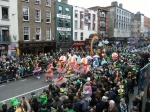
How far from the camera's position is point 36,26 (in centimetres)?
2705

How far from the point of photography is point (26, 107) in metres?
6.88

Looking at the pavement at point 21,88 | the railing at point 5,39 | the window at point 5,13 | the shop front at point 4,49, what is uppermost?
the window at point 5,13

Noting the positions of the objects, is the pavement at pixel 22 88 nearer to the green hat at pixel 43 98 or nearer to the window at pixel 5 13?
the green hat at pixel 43 98

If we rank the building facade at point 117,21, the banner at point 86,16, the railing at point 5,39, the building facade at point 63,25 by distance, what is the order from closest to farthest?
the railing at point 5,39
the building facade at point 63,25
the banner at point 86,16
the building facade at point 117,21

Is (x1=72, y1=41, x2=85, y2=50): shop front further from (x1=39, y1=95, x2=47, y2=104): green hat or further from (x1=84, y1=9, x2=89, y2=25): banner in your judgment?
(x1=39, y1=95, x2=47, y2=104): green hat

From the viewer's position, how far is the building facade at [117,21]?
47.1m

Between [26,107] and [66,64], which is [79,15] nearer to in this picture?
[66,64]

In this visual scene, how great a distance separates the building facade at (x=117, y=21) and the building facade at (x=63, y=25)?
54.7ft

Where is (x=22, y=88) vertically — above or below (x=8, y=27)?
below

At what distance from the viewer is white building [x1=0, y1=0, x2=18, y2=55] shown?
74.2 ft

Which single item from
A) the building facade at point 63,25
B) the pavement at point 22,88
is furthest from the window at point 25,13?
the pavement at point 22,88

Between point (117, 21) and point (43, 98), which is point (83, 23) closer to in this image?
point (117, 21)

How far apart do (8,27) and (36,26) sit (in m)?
4.66

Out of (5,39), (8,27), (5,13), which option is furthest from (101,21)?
(5,39)
